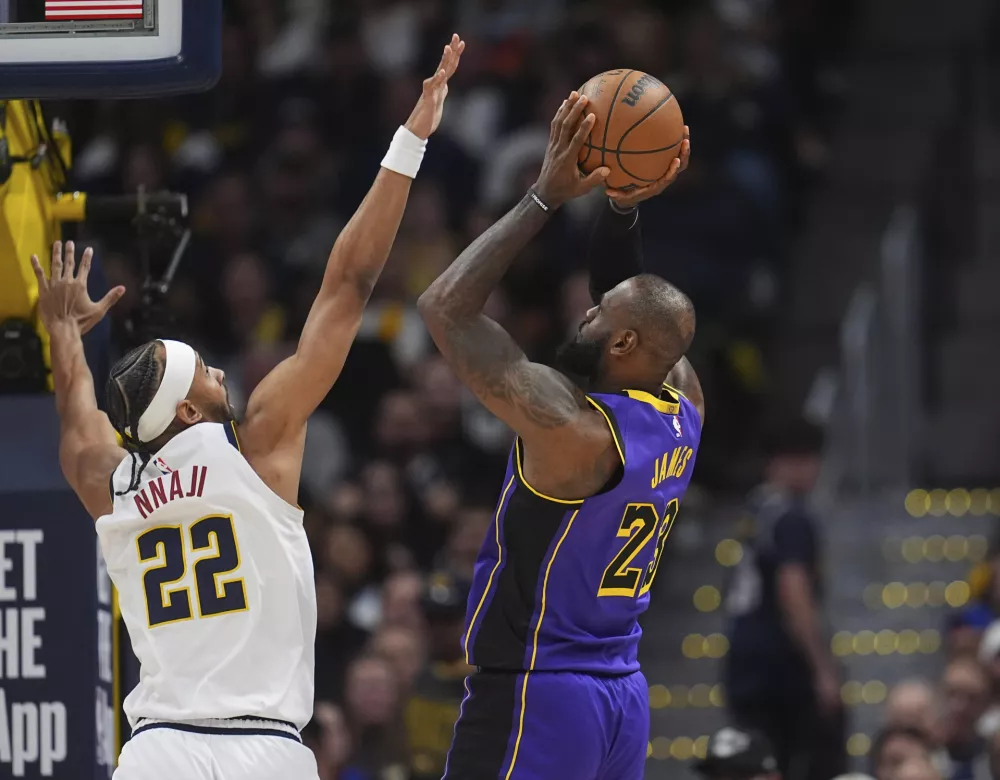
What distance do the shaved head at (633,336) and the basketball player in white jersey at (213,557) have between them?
2.47ft

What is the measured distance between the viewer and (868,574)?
12.1 metres

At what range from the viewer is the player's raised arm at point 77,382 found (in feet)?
20.4

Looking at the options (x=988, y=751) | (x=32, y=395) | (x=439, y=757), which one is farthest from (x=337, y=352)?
(x=988, y=751)

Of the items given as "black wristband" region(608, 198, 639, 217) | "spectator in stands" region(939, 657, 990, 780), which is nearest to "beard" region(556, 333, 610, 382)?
"black wristband" region(608, 198, 639, 217)

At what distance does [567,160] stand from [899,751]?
13.9 feet

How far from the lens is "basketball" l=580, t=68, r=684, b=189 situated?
19.6 ft

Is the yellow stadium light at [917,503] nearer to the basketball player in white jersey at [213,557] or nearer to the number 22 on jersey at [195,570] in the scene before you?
the basketball player in white jersey at [213,557]

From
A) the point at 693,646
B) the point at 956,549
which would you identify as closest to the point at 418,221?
the point at 693,646

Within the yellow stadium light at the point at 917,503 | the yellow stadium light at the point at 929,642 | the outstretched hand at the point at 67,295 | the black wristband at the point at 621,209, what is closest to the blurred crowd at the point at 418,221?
the yellow stadium light at the point at 917,503

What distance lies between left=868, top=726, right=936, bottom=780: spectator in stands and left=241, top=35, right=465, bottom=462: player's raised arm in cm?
401

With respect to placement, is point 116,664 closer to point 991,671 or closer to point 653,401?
point 653,401

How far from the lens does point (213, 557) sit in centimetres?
579

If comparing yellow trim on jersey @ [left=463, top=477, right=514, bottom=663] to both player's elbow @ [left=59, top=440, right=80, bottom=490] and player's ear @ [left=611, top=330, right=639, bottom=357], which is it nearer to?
player's ear @ [left=611, top=330, right=639, bottom=357]

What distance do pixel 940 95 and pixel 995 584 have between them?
6.28 metres
